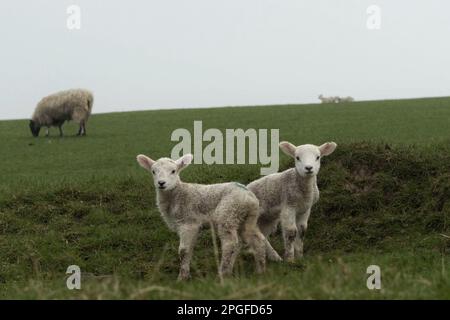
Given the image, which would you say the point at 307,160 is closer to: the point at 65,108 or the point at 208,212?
the point at 208,212

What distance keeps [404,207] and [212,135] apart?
1590cm

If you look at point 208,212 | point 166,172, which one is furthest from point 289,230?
point 166,172

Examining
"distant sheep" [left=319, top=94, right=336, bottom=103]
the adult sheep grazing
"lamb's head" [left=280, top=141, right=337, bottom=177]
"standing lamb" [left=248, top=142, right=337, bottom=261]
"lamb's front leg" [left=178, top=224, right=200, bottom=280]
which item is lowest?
"lamb's front leg" [left=178, top=224, right=200, bottom=280]

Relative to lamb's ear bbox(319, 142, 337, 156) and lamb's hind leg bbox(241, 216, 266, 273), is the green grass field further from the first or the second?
lamb's ear bbox(319, 142, 337, 156)

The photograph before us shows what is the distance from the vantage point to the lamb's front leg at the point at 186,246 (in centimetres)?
1038

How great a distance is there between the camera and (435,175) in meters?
14.8

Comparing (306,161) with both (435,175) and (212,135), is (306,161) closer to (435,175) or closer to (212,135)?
(435,175)

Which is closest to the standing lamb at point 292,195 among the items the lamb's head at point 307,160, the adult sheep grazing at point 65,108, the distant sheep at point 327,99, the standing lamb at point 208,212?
the lamb's head at point 307,160

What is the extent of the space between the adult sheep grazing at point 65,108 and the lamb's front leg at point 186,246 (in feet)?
74.8

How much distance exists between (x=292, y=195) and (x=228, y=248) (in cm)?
184

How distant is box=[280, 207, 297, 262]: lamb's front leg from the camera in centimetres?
1102

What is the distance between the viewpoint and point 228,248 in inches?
387

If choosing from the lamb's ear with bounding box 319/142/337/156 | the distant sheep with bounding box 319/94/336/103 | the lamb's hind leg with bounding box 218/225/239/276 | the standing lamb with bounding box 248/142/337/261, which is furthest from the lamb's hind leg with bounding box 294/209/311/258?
the distant sheep with bounding box 319/94/336/103
